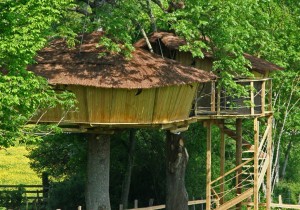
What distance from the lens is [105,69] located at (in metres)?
27.5

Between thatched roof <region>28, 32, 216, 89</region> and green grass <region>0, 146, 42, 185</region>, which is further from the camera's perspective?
green grass <region>0, 146, 42, 185</region>

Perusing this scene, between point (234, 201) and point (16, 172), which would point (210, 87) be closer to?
point (234, 201)

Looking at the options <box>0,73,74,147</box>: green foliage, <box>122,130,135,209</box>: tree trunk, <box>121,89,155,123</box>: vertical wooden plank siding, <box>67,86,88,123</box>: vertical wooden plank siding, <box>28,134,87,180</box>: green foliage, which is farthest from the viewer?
<box>28,134,87,180</box>: green foliage

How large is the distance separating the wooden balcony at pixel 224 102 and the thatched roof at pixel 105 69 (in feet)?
6.75

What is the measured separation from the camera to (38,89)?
22.7m

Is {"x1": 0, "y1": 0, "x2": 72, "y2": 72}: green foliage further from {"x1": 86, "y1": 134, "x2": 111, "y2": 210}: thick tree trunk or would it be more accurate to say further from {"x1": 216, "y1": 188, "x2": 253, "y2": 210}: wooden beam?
{"x1": 216, "y1": 188, "x2": 253, "y2": 210}: wooden beam

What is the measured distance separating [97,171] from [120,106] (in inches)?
140

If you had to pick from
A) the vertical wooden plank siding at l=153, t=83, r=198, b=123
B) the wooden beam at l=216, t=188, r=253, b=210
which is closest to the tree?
the vertical wooden plank siding at l=153, t=83, r=198, b=123

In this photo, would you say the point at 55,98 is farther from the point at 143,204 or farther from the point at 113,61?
the point at 143,204

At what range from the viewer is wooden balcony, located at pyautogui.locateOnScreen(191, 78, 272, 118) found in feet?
103

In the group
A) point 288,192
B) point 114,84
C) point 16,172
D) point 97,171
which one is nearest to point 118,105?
point 114,84

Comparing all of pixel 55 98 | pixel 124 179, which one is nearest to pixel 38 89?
pixel 55 98

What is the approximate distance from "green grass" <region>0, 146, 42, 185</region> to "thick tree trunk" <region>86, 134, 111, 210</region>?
1543 cm

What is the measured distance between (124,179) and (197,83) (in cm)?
620
